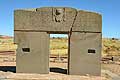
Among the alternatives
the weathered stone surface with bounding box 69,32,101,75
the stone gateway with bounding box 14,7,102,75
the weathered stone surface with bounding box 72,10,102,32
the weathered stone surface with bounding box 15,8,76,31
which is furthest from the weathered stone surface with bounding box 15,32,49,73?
the weathered stone surface with bounding box 72,10,102,32

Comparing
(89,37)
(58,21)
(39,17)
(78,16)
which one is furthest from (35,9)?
(89,37)

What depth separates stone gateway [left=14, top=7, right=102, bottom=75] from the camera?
611 inches

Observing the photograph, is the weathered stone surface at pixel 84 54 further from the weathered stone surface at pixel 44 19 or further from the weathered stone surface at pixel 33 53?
the weathered stone surface at pixel 33 53

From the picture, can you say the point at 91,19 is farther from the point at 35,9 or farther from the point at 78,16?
the point at 35,9

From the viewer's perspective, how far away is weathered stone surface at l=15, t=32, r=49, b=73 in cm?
1568

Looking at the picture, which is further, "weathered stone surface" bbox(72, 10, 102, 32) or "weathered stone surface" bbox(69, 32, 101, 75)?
"weathered stone surface" bbox(69, 32, 101, 75)

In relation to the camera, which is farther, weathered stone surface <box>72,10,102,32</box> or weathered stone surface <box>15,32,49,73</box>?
weathered stone surface <box>15,32,49,73</box>

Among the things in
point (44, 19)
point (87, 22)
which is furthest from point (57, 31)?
point (87, 22)

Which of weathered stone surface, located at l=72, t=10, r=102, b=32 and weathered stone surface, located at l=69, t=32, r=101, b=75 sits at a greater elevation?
weathered stone surface, located at l=72, t=10, r=102, b=32

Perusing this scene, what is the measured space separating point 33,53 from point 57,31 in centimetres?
191

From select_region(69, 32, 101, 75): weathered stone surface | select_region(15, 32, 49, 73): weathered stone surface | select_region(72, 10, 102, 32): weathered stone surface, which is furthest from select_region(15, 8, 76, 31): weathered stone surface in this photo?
select_region(69, 32, 101, 75): weathered stone surface

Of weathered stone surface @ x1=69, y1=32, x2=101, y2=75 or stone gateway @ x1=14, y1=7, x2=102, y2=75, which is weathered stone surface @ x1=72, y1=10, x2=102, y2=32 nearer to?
Result: stone gateway @ x1=14, y1=7, x2=102, y2=75

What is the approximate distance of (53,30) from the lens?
51.0ft

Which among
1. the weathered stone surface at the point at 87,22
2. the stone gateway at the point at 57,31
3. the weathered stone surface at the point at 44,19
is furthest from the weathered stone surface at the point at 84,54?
the weathered stone surface at the point at 44,19
